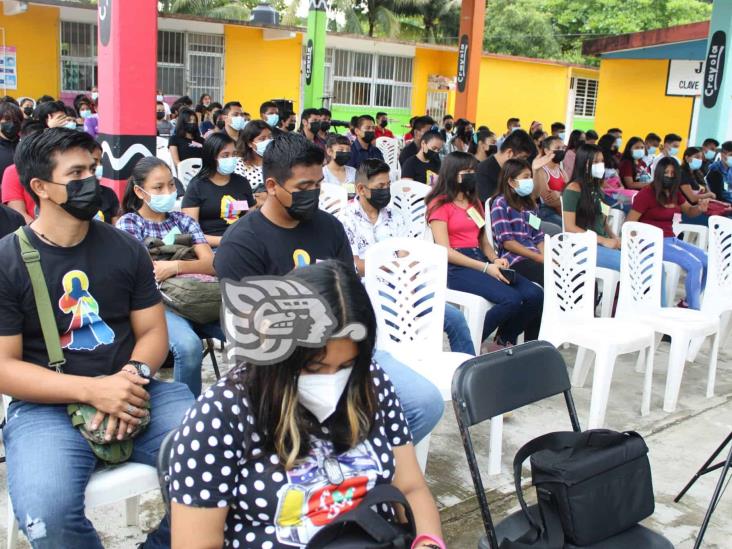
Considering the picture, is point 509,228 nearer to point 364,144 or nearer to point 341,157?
point 341,157

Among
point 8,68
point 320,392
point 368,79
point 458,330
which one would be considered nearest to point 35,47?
point 8,68

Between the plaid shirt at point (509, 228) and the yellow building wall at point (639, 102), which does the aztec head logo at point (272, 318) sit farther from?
the yellow building wall at point (639, 102)

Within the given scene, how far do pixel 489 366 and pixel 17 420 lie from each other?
4.57 ft

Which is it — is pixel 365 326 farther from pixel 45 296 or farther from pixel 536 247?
pixel 536 247

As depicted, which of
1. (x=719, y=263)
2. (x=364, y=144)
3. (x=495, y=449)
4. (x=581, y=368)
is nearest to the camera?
(x=495, y=449)

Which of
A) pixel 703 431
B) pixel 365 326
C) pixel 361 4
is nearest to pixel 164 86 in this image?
pixel 361 4

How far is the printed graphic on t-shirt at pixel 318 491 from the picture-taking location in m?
1.59

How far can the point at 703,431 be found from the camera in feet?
13.0

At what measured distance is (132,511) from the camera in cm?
269

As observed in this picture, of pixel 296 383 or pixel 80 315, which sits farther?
pixel 80 315

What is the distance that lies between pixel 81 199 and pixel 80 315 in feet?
1.17

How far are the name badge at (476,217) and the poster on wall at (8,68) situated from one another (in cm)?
1267

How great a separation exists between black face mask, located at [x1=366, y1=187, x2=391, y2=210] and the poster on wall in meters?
12.5

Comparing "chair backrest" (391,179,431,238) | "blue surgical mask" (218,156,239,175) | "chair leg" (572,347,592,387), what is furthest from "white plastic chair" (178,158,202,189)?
"chair leg" (572,347,592,387)
